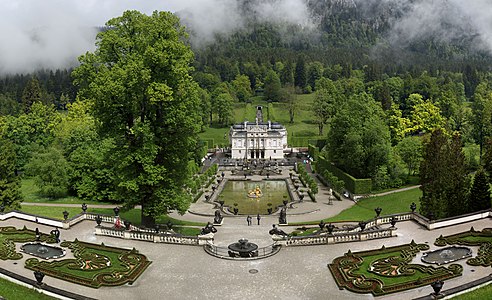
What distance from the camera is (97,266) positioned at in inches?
1246

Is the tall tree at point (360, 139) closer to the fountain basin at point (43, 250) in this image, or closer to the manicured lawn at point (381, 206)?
the manicured lawn at point (381, 206)

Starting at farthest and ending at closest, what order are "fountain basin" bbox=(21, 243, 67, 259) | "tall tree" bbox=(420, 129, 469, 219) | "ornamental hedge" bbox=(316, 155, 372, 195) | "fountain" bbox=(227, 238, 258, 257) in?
1. "ornamental hedge" bbox=(316, 155, 372, 195)
2. "tall tree" bbox=(420, 129, 469, 219)
3. "fountain" bbox=(227, 238, 258, 257)
4. "fountain basin" bbox=(21, 243, 67, 259)

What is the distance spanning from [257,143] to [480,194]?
8360cm

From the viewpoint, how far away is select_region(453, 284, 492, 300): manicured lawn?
25016mm

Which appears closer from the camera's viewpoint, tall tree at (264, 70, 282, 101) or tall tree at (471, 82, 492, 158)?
tall tree at (471, 82, 492, 158)

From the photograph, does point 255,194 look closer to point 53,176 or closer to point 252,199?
point 252,199

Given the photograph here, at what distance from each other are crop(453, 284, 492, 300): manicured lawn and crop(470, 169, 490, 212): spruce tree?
702 inches

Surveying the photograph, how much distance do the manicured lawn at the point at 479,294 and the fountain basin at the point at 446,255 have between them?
15.7 feet

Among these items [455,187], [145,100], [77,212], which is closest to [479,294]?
[455,187]

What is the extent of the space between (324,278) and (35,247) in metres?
19.8

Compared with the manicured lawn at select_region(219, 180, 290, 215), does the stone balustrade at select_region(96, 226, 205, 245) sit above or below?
above

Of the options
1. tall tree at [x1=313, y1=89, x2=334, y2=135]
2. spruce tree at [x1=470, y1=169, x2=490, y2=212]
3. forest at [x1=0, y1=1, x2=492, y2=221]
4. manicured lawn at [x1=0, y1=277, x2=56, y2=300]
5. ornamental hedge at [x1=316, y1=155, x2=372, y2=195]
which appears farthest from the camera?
tall tree at [x1=313, y1=89, x2=334, y2=135]

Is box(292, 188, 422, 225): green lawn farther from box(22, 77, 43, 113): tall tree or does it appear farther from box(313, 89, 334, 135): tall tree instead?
box(22, 77, 43, 113): tall tree

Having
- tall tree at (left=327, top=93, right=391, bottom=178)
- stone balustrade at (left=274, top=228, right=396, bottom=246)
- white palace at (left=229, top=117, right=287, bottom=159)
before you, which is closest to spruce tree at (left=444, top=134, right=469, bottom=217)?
stone balustrade at (left=274, top=228, right=396, bottom=246)
